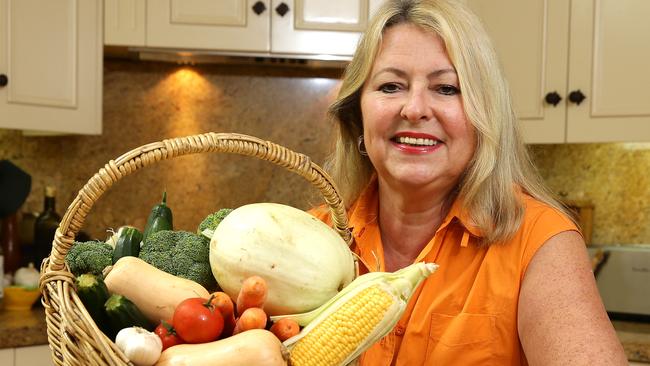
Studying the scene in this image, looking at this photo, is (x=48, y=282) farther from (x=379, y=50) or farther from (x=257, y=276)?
(x=379, y=50)

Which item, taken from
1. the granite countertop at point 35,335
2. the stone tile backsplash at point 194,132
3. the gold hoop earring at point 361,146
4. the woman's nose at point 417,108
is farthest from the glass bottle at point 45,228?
the woman's nose at point 417,108

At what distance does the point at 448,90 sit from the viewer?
1132 mm

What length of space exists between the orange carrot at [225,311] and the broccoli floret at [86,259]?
0.70ft

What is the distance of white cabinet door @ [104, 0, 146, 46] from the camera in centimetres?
237

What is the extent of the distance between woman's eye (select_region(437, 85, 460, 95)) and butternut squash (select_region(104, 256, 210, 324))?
52cm

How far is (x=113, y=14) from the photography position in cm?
237

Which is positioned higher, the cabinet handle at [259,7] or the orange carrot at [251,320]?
the cabinet handle at [259,7]

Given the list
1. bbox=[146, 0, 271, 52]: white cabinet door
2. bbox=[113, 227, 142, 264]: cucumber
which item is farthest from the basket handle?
bbox=[146, 0, 271, 52]: white cabinet door

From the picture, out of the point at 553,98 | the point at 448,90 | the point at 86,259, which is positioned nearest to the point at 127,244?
the point at 86,259

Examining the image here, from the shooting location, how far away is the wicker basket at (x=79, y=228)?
2.32 ft

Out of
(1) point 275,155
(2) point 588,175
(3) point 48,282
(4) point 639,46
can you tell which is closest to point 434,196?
(1) point 275,155

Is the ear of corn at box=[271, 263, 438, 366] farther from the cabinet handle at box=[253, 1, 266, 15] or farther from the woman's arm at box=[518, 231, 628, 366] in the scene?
the cabinet handle at box=[253, 1, 266, 15]

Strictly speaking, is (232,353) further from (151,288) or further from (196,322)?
(151,288)

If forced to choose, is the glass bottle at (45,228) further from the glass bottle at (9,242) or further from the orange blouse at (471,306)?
the orange blouse at (471,306)
